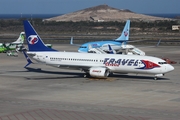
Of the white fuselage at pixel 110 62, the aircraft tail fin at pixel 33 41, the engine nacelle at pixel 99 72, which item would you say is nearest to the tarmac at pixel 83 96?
the engine nacelle at pixel 99 72

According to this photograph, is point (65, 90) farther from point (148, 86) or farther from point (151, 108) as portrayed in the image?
point (151, 108)

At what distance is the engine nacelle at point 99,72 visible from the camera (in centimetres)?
5734

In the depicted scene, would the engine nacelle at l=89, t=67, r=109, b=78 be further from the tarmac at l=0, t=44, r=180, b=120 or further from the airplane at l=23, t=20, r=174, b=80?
the tarmac at l=0, t=44, r=180, b=120

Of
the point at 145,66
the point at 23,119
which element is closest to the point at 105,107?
the point at 23,119

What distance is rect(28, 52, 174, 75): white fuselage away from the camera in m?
56.1

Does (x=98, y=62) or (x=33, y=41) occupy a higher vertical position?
(x=33, y=41)

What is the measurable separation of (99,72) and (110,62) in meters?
1.92

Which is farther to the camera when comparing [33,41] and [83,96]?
[33,41]

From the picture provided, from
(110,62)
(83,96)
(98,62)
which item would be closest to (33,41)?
(98,62)

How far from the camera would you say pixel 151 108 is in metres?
39.6

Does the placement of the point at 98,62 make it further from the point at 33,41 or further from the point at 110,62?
the point at 33,41

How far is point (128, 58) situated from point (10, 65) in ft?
76.7

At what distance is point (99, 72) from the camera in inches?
2261

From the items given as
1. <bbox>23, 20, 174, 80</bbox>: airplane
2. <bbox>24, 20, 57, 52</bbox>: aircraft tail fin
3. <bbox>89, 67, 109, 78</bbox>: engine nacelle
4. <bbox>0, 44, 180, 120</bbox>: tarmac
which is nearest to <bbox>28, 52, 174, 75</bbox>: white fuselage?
<bbox>23, 20, 174, 80</bbox>: airplane
